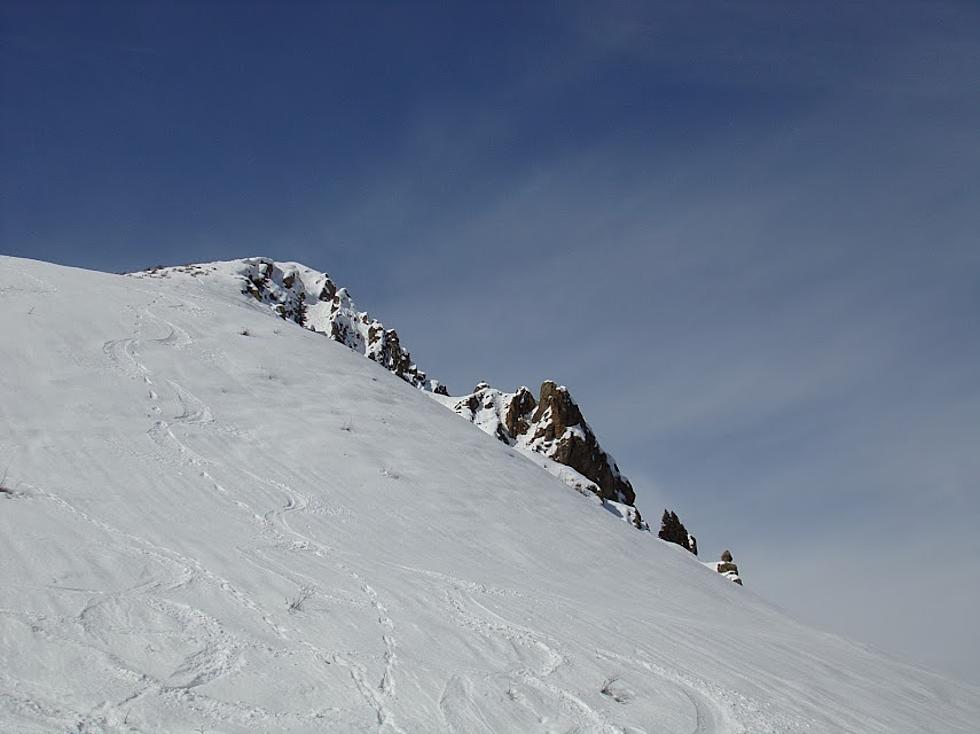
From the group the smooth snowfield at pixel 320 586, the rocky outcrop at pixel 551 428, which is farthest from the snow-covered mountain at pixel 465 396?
the smooth snowfield at pixel 320 586

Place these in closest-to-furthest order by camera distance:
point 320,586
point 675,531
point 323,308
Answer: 1. point 320,586
2. point 675,531
3. point 323,308

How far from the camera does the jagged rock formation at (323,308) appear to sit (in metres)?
83.2

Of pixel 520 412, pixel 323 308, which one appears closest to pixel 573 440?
pixel 520 412

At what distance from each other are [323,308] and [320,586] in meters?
89.1

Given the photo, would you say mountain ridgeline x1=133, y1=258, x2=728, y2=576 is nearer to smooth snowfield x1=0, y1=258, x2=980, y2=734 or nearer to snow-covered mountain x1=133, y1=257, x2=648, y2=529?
snow-covered mountain x1=133, y1=257, x2=648, y2=529

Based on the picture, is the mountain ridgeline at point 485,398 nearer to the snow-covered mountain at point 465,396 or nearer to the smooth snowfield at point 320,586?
the snow-covered mountain at point 465,396

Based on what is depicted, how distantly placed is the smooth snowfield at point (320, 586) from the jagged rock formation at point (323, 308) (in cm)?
7007

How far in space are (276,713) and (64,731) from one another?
0.99m

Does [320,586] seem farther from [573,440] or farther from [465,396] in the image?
[465,396]

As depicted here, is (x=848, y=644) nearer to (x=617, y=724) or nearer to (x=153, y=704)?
(x=617, y=724)

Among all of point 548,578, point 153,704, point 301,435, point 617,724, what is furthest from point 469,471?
point 153,704

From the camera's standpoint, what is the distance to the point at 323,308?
9181 cm

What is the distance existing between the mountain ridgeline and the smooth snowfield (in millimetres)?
30371

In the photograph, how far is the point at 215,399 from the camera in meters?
10.3
